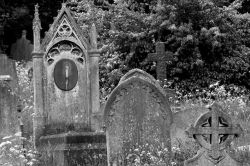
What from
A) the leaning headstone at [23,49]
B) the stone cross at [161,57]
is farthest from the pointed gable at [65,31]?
the leaning headstone at [23,49]

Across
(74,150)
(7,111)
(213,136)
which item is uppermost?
(7,111)

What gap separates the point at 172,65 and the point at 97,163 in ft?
28.8

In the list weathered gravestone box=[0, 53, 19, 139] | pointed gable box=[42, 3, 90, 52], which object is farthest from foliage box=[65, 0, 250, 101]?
weathered gravestone box=[0, 53, 19, 139]

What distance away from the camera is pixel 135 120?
11875 millimetres

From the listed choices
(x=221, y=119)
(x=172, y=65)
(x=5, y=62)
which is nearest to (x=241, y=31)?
(x=172, y=65)

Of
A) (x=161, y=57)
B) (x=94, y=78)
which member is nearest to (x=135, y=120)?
(x=94, y=78)

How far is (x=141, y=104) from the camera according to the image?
12.0 metres

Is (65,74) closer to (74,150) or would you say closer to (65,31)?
(65,31)

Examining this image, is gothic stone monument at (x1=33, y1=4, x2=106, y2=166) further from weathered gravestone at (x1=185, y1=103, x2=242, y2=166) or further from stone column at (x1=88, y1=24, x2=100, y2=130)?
weathered gravestone at (x1=185, y1=103, x2=242, y2=166)

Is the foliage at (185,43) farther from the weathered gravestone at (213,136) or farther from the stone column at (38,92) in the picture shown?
the weathered gravestone at (213,136)

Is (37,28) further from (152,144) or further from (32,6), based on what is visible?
(32,6)

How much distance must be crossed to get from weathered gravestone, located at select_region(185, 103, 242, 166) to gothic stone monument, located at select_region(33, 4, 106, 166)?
15.5 ft

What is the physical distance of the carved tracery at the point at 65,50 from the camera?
14203 mm

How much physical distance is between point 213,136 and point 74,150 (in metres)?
3.53
